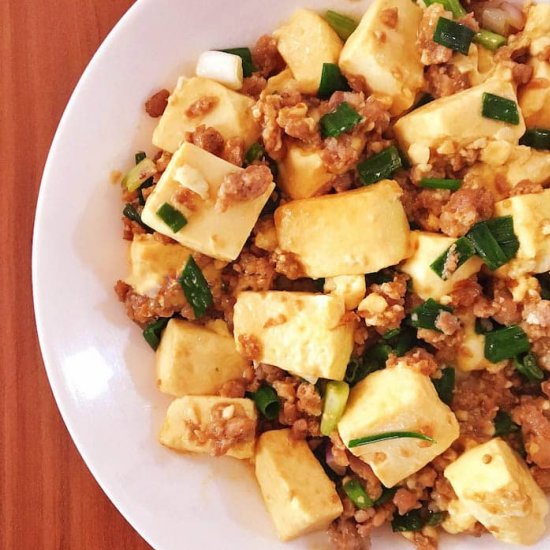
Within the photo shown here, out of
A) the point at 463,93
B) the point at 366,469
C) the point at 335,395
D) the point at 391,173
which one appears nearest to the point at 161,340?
the point at 335,395

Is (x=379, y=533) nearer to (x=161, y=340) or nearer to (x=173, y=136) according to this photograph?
(x=161, y=340)

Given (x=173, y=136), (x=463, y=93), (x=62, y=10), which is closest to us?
(x=463, y=93)

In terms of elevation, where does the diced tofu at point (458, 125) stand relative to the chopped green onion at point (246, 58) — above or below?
below

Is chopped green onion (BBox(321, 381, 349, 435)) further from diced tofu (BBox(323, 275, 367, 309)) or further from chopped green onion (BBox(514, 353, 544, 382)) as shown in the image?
chopped green onion (BBox(514, 353, 544, 382))

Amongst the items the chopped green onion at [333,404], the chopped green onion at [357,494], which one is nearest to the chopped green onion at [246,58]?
the chopped green onion at [333,404]

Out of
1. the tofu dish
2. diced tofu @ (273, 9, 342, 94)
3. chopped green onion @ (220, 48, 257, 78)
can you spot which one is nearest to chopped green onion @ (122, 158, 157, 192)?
the tofu dish

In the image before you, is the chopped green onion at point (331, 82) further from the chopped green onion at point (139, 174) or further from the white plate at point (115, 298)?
the chopped green onion at point (139, 174)
